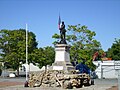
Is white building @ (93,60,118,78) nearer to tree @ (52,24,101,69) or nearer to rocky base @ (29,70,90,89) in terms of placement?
tree @ (52,24,101,69)

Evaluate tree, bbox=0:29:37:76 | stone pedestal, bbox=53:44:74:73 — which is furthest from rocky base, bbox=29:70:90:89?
tree, bbox=0:29:37:76

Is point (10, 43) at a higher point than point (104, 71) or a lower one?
higher

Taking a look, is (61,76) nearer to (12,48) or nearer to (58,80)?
(58,80)

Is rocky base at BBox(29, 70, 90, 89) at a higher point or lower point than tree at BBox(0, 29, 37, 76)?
lower

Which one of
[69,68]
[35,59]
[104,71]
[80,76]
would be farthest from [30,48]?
[80,76]

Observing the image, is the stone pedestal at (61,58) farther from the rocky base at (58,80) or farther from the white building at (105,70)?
the white building at (105,70)

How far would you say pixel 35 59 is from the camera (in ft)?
199

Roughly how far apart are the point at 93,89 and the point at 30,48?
39.8 metres

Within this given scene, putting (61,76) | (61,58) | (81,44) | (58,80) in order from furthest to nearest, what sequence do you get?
(81,44), (61,58), (58,80), (61,76)

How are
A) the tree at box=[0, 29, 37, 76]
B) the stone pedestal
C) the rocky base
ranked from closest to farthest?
the rocky base → the stone pedestal → the tree at box=[0, 29, 37, 76]

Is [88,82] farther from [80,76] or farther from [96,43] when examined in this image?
[96,43]

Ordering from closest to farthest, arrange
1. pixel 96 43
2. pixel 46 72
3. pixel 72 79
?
pixel 72 79
pixel 46 72
pixel 96 43

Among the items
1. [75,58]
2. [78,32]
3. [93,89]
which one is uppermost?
[78,32]

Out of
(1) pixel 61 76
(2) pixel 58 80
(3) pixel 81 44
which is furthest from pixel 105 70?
(1) pixel 61 76
